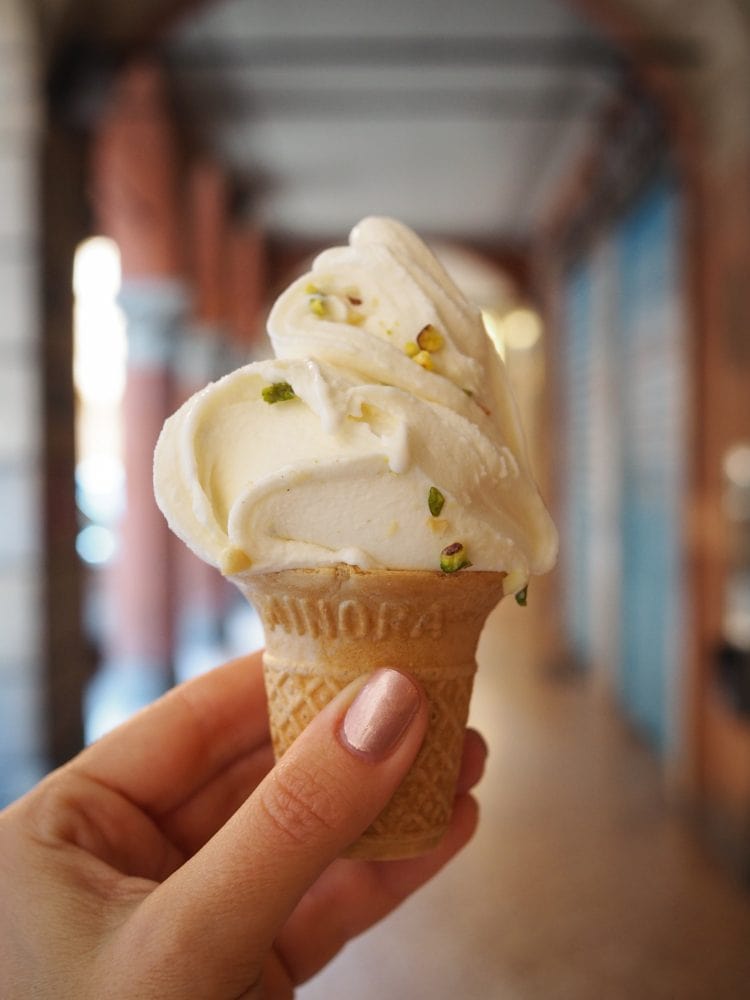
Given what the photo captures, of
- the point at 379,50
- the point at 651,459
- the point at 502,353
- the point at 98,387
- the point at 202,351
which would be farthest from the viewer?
the point at 98,387

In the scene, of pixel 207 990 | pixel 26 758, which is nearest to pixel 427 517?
pixel 207 990

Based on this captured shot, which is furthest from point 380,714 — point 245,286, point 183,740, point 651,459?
point 245,286

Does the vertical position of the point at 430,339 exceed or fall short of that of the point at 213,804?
it exceeds it

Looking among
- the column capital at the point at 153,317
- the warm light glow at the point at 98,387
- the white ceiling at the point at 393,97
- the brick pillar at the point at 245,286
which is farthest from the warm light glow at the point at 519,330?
the column capital at the point at 153,317

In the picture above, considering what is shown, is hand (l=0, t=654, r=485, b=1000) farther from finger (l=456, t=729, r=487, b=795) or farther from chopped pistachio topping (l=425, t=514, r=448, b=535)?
finger (l=456, t=729, r=487, b=795)

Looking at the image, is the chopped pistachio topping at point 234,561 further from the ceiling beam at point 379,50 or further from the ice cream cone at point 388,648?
the ceiling beam at point 379,50

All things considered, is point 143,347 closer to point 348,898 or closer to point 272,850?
point 348,898
